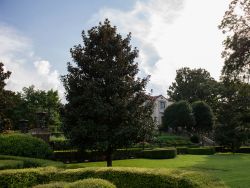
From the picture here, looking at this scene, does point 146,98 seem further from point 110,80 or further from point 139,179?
point 139,179

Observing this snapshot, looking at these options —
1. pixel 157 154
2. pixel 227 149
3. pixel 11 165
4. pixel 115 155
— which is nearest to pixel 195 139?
pixel 227 149

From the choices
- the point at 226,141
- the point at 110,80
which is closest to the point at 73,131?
the point at 110,80

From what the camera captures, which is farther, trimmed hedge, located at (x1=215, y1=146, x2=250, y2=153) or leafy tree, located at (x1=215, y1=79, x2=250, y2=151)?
trimmed hedge, located at (x1=215, y1=146, x2=250, y2=153)

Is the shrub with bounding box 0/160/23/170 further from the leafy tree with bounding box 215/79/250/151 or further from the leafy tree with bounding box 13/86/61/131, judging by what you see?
the leafy tree with bounding box 13/86/61/131

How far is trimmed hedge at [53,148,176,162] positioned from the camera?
96.5ft

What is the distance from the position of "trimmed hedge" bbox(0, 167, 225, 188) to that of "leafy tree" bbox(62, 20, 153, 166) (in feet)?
30.9

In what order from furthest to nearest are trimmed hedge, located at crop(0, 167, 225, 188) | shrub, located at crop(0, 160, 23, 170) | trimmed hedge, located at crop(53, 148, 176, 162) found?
trimmed hedge, located at crop(53, 148, 176, 162), shrub, located at crop(0, 160, 23, 170), trimmed hedge, located at crop(0, 167, 225, 188)

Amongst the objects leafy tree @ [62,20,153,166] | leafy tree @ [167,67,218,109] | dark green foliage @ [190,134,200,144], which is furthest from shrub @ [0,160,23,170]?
leafy tree @ [167,67,218,109]

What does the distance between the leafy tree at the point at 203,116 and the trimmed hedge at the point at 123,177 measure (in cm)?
5503

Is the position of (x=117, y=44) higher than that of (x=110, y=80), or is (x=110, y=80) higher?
(x=117, y=44)

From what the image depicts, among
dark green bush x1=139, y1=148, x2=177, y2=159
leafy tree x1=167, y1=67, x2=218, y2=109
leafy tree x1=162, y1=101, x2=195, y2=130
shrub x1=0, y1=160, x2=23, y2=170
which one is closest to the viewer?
shrub x1=0, y1=160, x2=23, y2=170

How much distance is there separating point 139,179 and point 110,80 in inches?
466

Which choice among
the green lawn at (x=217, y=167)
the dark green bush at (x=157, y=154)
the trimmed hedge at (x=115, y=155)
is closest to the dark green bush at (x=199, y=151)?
the trimmed hedge at (x=115, y=155)

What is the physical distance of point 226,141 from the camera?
53281mm
